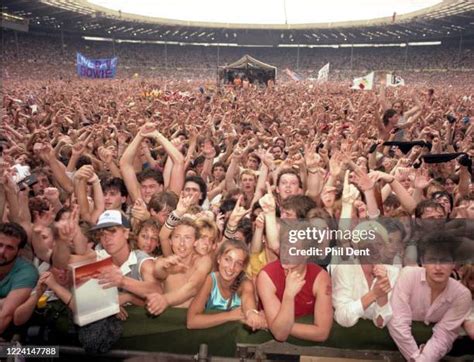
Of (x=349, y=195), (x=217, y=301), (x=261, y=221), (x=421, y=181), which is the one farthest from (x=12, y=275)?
(x=421, y=181)

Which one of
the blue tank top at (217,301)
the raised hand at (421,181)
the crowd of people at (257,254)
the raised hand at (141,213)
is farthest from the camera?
the raised hand at (421,181)

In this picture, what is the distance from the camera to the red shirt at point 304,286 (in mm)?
2871

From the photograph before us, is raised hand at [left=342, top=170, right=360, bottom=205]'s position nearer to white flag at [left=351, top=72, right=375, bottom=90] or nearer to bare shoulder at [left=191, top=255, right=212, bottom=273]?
bare shoulder at [left=191, top=255, right=212, bottom=273]

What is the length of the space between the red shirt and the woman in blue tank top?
0.23 meters

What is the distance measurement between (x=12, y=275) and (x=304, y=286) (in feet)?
6.38

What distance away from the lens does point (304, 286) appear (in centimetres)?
288

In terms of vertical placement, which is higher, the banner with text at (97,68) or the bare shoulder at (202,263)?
the banner with text at (97,68)

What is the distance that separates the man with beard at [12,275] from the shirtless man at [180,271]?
2.73 ft

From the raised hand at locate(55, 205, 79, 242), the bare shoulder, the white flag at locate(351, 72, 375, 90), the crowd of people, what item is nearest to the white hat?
the crowd of people

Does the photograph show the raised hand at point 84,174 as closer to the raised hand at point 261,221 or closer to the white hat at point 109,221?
the white hat at point 109,221

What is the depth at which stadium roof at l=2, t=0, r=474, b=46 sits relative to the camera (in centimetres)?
3616

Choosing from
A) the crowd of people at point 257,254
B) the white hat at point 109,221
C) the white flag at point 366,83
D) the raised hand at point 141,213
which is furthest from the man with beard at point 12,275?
the white flag at point 366,83

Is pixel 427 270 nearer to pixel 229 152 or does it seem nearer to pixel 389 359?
pixel 389 359

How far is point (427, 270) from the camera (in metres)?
2.83
